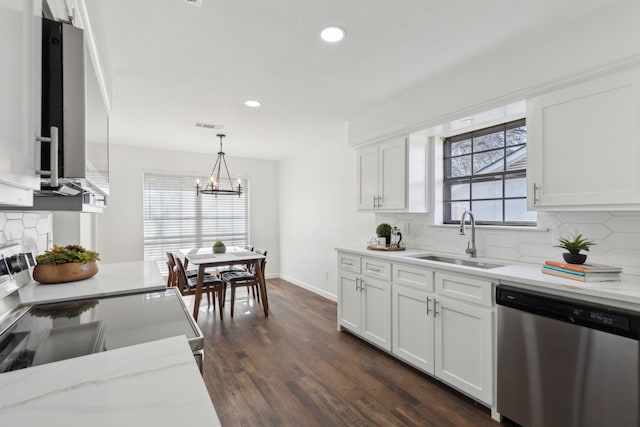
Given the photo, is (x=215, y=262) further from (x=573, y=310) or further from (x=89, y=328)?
(x=573, y=310)

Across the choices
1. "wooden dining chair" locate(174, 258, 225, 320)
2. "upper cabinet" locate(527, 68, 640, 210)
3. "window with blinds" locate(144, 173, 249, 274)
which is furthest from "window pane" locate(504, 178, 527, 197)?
"window with blinds" locate(144, 173, 249, 274)

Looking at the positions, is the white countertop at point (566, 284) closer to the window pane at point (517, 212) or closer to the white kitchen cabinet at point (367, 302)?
the window pane at point (517, 212)

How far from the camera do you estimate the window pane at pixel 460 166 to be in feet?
9.76

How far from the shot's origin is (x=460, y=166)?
3057 mm

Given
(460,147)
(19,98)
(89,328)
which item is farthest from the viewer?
(460,147)

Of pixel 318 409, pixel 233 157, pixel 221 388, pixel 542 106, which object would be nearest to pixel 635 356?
pixel 542 106

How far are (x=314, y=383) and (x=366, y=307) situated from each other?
3.00 feet

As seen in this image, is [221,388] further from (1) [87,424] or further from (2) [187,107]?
(2) [187,107]

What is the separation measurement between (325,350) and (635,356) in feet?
7.17

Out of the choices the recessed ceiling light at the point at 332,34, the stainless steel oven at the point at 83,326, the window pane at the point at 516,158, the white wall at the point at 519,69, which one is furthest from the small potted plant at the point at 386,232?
the stainless steel oven at the point at 83,326

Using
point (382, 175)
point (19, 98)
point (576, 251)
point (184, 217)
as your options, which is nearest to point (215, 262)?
point (382, 175)

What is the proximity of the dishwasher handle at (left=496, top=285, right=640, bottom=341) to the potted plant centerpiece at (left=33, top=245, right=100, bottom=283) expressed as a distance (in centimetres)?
251

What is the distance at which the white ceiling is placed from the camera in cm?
174

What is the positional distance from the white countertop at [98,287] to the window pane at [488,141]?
2.78m
